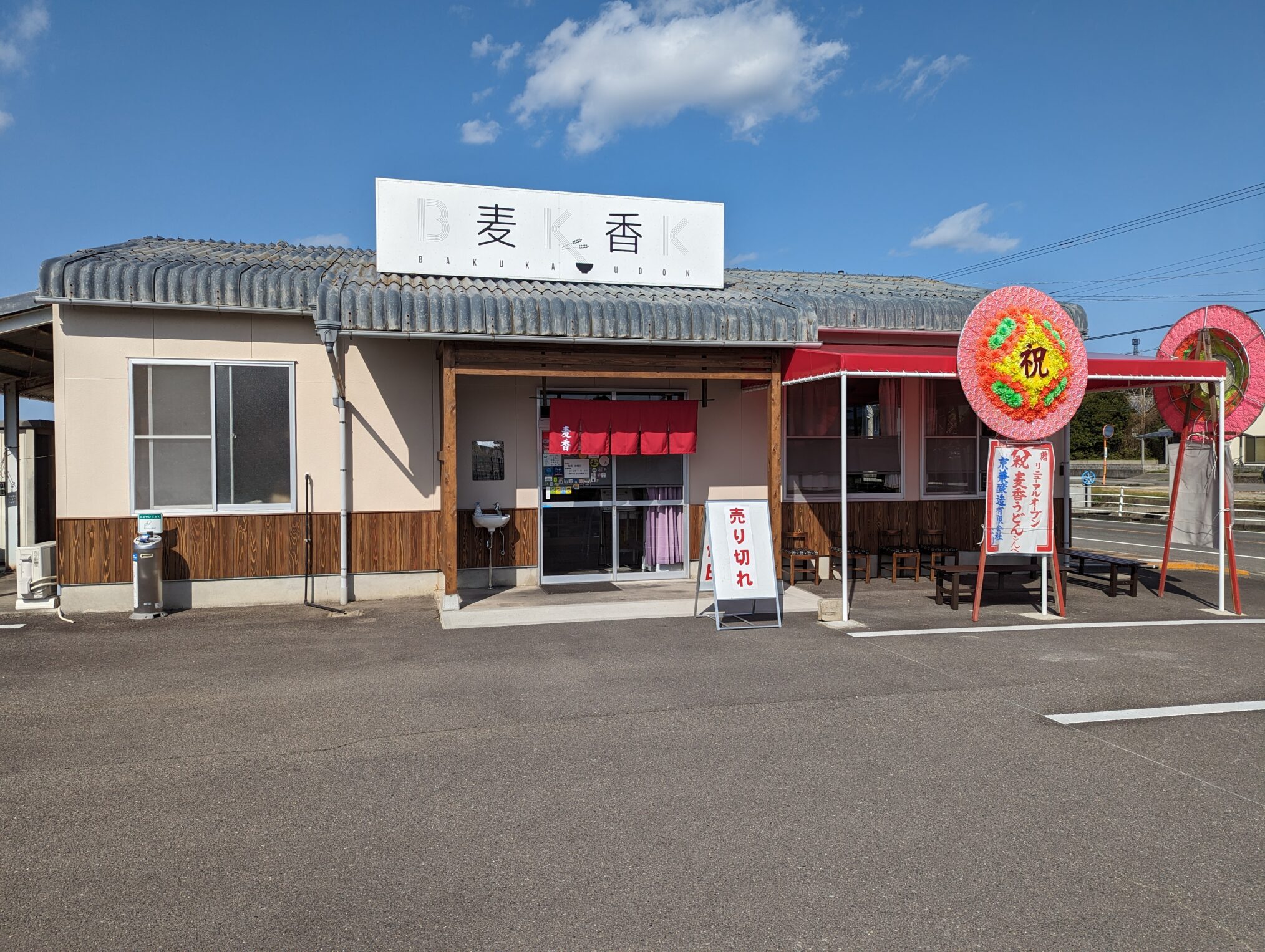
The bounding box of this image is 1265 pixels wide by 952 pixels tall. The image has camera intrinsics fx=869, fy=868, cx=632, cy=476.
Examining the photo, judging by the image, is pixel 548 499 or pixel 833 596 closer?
pixel 833 596

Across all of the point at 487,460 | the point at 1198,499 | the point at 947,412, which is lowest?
the point at 1198,499

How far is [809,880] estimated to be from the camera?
3.81 m

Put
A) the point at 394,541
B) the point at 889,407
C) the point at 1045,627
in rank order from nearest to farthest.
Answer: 1. the point at 1045,627
2. the point at 394,541
3. the point at 889,407

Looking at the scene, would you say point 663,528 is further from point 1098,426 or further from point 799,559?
point 1098,426

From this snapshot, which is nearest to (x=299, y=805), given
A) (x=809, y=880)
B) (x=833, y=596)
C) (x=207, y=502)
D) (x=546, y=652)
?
(x=809, y=880)

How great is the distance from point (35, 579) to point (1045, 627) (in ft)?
38.0

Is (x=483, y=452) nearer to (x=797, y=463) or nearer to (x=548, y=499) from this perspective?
(x=548, y=499)

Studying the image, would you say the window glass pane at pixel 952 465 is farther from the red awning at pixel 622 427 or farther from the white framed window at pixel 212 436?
the white framed window at pixel 212 436

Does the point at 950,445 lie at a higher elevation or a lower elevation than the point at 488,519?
higher

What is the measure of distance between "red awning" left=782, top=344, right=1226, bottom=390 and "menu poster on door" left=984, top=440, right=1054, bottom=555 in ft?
3.82

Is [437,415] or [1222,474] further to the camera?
[437,415]

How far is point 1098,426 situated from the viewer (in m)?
46.8

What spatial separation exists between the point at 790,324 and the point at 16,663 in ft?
28.4

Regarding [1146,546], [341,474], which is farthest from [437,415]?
[1146,546]
